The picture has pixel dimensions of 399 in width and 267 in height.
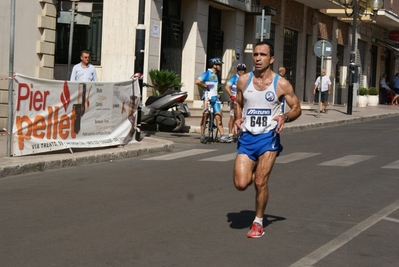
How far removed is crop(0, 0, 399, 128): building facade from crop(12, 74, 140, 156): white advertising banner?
76 centimetres

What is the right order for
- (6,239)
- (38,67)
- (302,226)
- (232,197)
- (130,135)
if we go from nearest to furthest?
(6,239) → (302,226) → (232,197) → (130,135) → (38,67)

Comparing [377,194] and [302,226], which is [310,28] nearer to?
[377,194]

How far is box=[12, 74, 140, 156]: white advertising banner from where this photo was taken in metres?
13.1

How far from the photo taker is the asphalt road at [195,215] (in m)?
6.78

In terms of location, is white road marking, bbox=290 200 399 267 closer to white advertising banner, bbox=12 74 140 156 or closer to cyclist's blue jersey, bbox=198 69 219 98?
white advertising banner, bbox=12 74 140 156

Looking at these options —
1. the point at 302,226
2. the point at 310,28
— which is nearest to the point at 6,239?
the point at 302,226

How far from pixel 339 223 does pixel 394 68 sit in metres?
49.5

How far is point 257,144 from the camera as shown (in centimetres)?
767

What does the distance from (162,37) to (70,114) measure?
11510 millimetres

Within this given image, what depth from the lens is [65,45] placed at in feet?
82.0

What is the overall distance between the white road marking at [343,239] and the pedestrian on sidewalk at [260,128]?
723mm

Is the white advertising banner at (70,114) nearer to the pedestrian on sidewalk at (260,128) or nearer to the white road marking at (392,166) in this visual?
the white road marking at (392,166)

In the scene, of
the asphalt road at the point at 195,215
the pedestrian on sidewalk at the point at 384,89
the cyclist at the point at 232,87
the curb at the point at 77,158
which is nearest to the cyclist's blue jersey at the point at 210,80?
the cyclist at the point at 232,87

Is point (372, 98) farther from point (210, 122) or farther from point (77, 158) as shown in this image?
point (77, 158)
